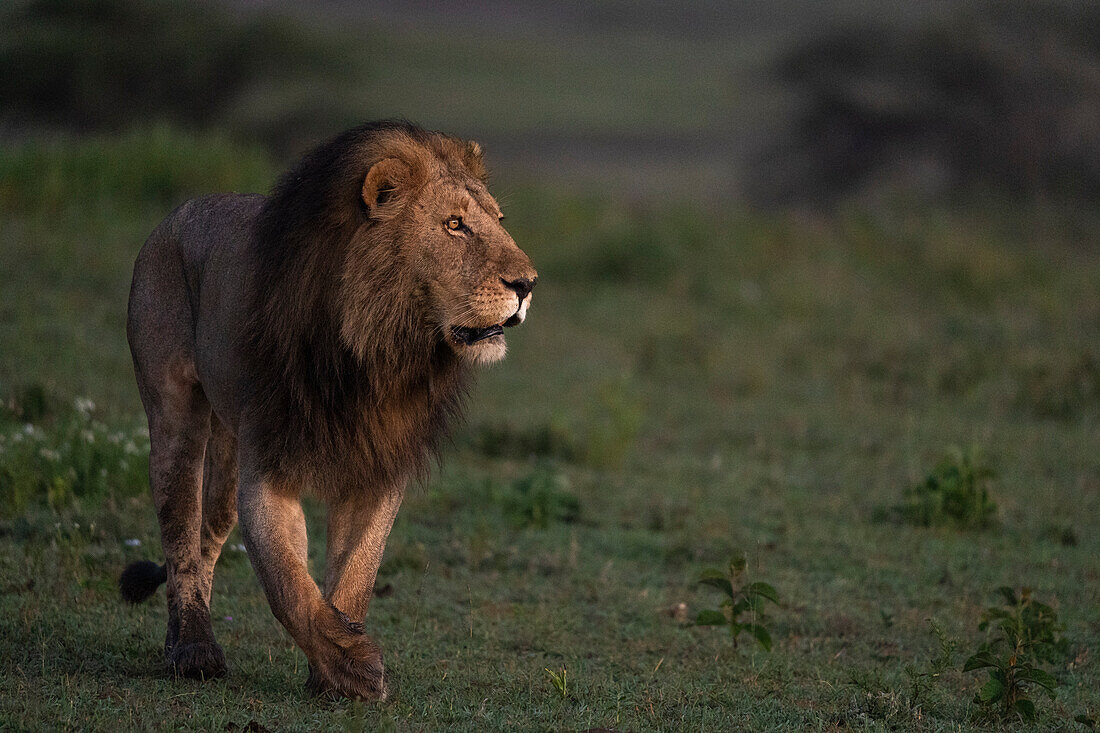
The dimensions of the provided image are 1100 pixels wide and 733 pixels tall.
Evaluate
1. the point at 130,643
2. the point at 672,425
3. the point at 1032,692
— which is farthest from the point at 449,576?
the point at 672,425

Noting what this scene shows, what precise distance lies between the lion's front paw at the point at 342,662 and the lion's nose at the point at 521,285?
3.82 ft

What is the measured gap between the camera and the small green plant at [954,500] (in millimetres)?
7340

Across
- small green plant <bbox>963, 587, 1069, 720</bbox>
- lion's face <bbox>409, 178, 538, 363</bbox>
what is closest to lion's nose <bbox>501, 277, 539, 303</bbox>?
lion's face <bbox>409, 178, 538, 363</bbox>

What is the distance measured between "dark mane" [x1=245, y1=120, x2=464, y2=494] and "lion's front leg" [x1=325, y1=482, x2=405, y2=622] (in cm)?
9

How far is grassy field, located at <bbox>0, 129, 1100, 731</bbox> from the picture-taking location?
4.49 meters

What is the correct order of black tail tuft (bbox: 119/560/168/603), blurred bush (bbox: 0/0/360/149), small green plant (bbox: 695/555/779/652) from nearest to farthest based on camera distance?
small green plant (bbox: 695/555/779/652) < black tail tuft (bbox: 119/560/168/603) < blurred bush (bbox: 0/0/360/149)

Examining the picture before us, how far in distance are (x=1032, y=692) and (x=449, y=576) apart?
2.65 metres

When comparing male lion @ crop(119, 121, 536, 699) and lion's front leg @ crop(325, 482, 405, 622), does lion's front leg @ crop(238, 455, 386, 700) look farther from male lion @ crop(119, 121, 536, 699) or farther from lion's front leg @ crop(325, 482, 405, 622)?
lion's front leg @ crop(325, 482, 405, 622)

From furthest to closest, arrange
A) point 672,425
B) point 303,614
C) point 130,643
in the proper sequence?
point 672,425, point 130,643, point 303,614

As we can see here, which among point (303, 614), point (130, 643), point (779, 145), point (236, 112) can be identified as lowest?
point (130, 643)

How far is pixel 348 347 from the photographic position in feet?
13.7

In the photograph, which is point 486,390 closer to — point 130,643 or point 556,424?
point 556,424

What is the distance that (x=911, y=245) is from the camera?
1625 cm

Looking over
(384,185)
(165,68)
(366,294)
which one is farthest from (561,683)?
(165,68)
